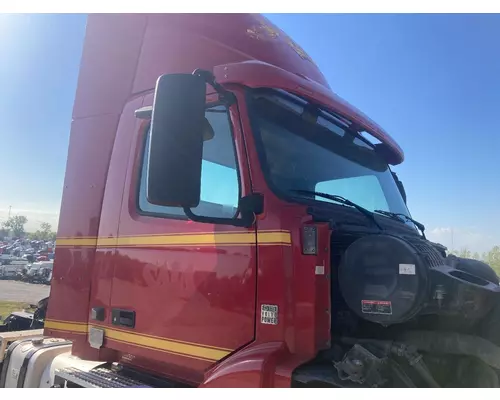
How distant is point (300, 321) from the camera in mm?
2037

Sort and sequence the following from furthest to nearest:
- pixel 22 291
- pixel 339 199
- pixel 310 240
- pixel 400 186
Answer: pixel 22 291, pixel 400 186, pixel 339 199, pixel 310 240

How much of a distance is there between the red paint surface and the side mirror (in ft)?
1.29

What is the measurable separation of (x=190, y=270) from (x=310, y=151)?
976 millimetres

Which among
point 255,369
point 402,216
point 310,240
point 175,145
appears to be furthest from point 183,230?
point 402,216

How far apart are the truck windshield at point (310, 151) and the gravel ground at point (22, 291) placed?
17.5 feet

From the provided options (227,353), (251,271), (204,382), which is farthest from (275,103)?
(204,382)

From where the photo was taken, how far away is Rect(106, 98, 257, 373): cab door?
7.17 ft

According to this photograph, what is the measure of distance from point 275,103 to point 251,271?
0.93 meters

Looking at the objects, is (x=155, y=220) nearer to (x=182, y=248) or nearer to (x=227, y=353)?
(x=182, y=248)

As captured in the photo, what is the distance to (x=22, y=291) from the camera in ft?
23.2

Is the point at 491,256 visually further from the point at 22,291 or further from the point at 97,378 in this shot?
the point at 22,291

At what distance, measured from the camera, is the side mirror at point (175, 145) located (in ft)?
6.30

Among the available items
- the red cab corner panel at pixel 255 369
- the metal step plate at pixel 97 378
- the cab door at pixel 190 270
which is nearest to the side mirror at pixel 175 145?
the cab door at pixel 190 270

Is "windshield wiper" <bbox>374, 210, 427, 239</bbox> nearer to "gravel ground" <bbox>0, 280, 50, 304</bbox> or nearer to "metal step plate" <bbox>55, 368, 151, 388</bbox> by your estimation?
"metal step plate" <bbox>55, 368, 151, 388</bbox>
